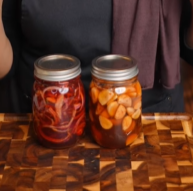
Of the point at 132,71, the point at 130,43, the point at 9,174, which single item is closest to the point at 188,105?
the point at 130,43

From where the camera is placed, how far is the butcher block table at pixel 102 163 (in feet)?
1.95

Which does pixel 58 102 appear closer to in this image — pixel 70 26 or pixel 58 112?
pixel 58 112

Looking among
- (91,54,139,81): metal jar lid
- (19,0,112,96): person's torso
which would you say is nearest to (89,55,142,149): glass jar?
(91,54,139,81): metal jar lid

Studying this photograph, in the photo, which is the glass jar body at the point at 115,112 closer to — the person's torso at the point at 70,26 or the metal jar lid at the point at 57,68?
the metal jar lid at the point at 57,68

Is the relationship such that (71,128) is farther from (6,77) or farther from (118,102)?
(6,77)

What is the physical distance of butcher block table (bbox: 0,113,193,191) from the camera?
60 cm

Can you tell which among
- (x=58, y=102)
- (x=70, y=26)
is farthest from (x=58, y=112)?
(x=70, y=26)

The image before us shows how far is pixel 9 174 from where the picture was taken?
62 cm

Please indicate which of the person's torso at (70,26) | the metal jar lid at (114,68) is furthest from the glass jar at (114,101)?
the person's torso at (70,26)

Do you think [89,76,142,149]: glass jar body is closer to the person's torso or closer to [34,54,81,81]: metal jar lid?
[34,54,81,81]: metal jar lid

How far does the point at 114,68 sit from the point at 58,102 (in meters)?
0.10

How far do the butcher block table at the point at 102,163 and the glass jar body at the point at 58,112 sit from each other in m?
0.02

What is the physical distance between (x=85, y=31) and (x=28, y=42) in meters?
0.14

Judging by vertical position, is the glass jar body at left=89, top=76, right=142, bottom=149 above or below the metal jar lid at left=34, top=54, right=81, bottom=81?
below
